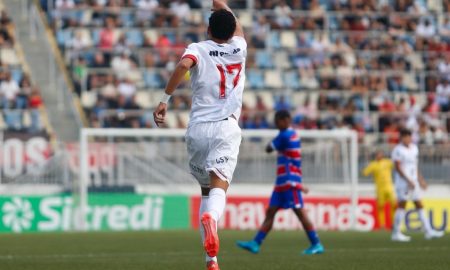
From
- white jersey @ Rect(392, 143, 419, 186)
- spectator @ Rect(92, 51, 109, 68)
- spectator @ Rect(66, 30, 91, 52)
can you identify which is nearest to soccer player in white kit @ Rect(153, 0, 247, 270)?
white jersey @ Rect(392, 143, 419, 186)

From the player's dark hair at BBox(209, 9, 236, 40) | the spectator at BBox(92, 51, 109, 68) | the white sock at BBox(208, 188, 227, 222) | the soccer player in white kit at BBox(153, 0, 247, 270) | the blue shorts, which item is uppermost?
the player's dark hair at BBox(209, 9, 236, 40)

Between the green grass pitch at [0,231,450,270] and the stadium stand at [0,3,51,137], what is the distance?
8.87m

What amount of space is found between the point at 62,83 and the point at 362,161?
8.81 meters

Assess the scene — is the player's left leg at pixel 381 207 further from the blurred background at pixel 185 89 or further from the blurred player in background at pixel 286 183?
the blurred player in background at pixel 286 183

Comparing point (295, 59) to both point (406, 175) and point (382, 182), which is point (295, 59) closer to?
point (382, 182)

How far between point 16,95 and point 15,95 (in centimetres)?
3

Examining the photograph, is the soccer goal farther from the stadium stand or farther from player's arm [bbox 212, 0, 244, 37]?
player's arm [bbox 212, 0, 244, 37]

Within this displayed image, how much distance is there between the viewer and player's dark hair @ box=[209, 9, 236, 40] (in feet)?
33.3

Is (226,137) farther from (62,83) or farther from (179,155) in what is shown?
(62,83)

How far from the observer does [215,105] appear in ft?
33.8

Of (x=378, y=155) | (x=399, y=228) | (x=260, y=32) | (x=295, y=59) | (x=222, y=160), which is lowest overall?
(x=378, y=155)

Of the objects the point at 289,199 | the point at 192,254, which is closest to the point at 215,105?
the point at 192,254

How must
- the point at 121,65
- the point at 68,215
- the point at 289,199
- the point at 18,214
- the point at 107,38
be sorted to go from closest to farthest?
the point at 289,199 < the point at 18,214 < the point at 68,215 < the point at 121,65 < the point at 107,38

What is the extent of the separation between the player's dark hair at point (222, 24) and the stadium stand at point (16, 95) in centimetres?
1962
